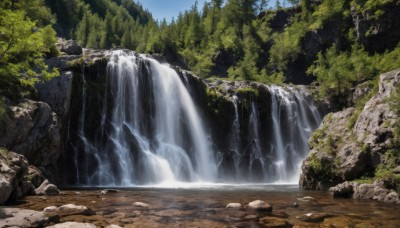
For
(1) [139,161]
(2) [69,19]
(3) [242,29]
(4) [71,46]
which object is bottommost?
(1) [139,161]

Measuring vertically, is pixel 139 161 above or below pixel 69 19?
below

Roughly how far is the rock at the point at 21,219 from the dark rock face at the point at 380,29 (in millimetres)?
59312

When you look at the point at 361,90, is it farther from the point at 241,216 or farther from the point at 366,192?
the point at 241,216

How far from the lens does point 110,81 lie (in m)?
36.0

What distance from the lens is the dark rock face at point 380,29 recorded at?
2206 inches

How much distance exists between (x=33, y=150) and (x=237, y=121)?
80.8ft

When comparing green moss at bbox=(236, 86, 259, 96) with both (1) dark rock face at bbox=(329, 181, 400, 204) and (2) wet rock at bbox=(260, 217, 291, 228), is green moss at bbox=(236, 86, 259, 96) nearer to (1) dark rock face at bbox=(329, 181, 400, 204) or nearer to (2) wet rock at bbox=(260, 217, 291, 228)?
(1) dark rock face at bbox=(329, 181, 400, 204)

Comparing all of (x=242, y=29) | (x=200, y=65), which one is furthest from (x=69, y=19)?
(x=200, y=65)

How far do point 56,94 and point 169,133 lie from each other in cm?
1291

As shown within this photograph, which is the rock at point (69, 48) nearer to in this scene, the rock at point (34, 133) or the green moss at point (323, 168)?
the rock at point (34, 133)

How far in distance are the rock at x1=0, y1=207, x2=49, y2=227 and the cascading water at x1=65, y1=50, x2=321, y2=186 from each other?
1852 centimetres

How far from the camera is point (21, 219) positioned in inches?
445

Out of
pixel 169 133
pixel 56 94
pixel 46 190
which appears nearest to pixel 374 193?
pixel 46 190

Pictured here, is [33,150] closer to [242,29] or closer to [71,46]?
[71,46]
